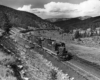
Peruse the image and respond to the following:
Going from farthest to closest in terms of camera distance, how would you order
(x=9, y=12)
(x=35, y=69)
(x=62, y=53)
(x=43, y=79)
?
1. (x=9, y=12)
2. (x=62, y=53)
3. (x=35, y=69)
4. (x=43, y=79)

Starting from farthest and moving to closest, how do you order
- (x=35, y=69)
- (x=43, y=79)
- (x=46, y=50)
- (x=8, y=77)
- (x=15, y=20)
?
(x=15, y=20) < (x=46, y=50) < (x=35, y=69) < (x=43, y=79) < (x=8, y=77)

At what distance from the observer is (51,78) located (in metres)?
15.2

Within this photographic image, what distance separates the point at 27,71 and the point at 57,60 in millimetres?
6308

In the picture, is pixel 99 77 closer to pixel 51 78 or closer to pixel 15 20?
pixel 51 78

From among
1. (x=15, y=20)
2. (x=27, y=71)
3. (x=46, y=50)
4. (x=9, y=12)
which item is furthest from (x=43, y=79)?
(x=9, y=12)

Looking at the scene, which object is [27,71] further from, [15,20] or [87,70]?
[15,20]

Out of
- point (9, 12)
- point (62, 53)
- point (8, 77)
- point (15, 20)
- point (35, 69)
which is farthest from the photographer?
point (9, 12)

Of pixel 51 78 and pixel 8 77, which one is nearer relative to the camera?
pixel 8 77

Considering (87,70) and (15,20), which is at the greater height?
(15,20)

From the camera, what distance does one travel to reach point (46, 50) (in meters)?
27.3

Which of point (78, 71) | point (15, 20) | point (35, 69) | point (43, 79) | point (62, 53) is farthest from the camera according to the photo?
point (15, 20)

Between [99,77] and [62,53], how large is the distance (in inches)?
311

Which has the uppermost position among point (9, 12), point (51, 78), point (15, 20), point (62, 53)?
point (9, 12)

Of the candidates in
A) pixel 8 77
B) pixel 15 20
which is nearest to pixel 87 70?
pixel 8 77
